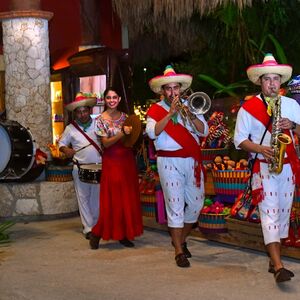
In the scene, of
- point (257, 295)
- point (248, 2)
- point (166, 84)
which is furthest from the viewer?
point (248, 2)

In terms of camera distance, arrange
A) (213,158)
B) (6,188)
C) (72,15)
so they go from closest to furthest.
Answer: (213,158) → (6,188) → (72,15)

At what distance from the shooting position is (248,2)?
7.96 meters

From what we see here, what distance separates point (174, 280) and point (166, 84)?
5.58 feet

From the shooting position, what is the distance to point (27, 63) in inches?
366

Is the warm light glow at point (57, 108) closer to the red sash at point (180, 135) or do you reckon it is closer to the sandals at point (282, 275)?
the red sash at point (180, 135)

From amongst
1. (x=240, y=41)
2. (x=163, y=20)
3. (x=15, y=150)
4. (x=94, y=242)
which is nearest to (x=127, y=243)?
(x=94, y=242)

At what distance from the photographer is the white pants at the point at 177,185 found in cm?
609

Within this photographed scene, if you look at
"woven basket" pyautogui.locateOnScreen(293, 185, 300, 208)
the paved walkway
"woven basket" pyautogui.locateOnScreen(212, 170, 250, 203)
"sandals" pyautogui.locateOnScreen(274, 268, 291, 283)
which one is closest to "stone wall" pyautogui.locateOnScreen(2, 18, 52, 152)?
the paved walkway

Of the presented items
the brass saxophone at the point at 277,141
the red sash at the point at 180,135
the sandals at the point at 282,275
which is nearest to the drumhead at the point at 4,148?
the red sash at the point at 180,135

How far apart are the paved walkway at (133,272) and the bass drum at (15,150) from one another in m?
1.28

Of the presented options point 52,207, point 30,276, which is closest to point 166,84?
point 30,276

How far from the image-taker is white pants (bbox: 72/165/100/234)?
768 cm

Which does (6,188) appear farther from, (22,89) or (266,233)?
(266,233)

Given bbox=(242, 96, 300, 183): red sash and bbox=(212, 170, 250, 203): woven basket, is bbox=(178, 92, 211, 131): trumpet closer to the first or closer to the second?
bbox=(242, 96, 300, 183): red sash
